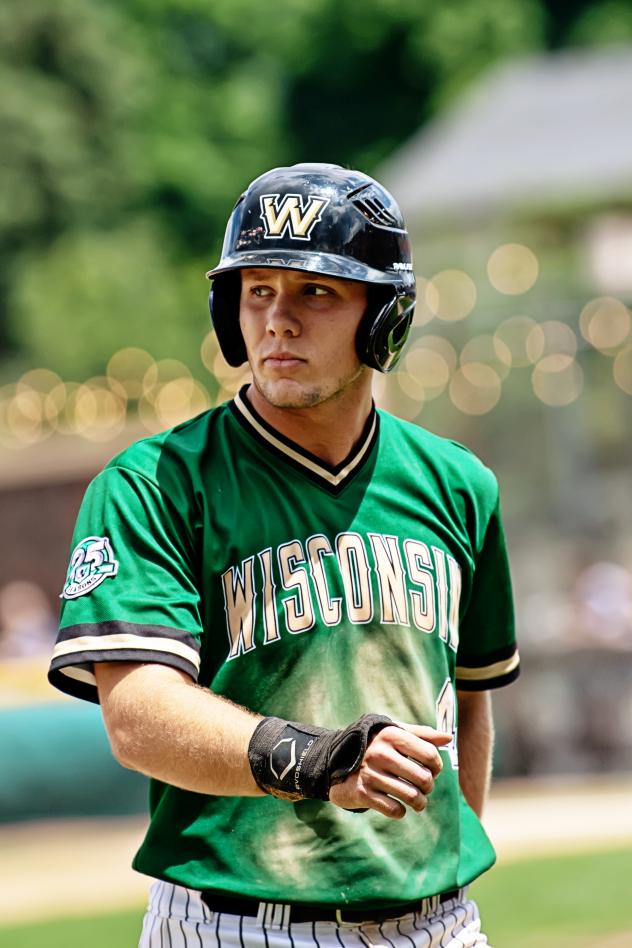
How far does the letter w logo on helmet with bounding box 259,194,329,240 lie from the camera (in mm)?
3168

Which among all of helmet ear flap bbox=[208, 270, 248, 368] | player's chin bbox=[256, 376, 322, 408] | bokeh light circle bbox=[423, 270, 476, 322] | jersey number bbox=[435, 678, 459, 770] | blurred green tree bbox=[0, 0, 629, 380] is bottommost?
jersey number bbox=[435, 678, 459, 770]

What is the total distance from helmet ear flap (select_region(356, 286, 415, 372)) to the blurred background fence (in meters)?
9.51

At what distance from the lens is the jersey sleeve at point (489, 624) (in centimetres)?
357

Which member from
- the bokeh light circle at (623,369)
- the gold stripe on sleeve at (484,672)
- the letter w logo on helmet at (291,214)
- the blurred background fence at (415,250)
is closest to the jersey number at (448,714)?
the gold stripe on sleeve at (484,672)

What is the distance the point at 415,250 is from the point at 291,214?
22432mm

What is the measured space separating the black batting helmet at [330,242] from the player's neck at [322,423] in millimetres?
102

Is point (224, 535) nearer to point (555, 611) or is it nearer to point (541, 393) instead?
point (555, 611)

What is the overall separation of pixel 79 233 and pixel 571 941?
29260mm

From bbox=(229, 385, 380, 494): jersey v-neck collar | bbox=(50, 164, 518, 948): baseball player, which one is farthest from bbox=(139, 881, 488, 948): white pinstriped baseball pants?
bbox=(229, 385, 380, 494): jersey v-neck collar

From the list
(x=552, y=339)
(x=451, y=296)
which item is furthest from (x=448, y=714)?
(x=451, y=296)

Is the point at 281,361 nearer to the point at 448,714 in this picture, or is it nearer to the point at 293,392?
the point at 293,392

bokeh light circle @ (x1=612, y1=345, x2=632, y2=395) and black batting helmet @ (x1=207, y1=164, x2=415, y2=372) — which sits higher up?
bokeh light circle @ (x1=612, y1=345, x2=632, y2=395)

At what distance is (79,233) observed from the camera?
36.2 metres

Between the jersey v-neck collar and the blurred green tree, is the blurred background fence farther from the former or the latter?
the jersey v-neck collar
